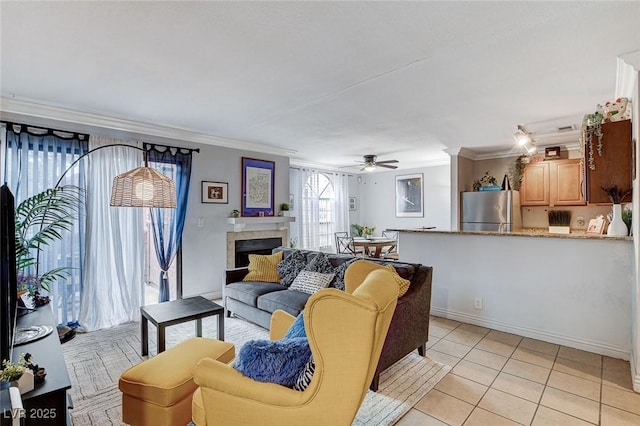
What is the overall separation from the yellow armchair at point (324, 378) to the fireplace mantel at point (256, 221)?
3627 millimetres

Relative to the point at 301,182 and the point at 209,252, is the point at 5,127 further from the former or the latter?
the point at 301,182

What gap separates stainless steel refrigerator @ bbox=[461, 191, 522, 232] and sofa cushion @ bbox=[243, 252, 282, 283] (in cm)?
352

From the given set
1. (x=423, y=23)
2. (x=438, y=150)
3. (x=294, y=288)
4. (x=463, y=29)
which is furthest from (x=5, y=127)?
(x=438, y=150)

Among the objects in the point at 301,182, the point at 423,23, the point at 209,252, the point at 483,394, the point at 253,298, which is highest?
the point at 423,23

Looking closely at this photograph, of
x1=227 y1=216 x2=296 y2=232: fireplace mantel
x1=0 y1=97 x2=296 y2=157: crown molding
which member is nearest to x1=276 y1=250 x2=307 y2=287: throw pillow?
x1=227 y1=216 x2=296 y2=232: fireplace mantel

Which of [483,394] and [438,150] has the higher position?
[438,150]

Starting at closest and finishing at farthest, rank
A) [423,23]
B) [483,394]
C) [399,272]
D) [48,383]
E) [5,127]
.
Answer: [48,383] < [423,23] < [483,394] < [399,272] < [5,127]

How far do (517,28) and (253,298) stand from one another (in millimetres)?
3258

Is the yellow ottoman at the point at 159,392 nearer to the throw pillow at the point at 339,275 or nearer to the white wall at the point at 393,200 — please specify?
the throw pillow at the point at 339,275

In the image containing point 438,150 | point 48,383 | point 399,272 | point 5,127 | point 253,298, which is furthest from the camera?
point 438,150

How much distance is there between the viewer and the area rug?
2.11 m

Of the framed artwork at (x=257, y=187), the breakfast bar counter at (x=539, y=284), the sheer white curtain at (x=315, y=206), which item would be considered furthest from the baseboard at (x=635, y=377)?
the sheer white curtain at (x=315, y=206)

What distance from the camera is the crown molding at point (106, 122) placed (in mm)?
3211

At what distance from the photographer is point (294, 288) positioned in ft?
11.9
